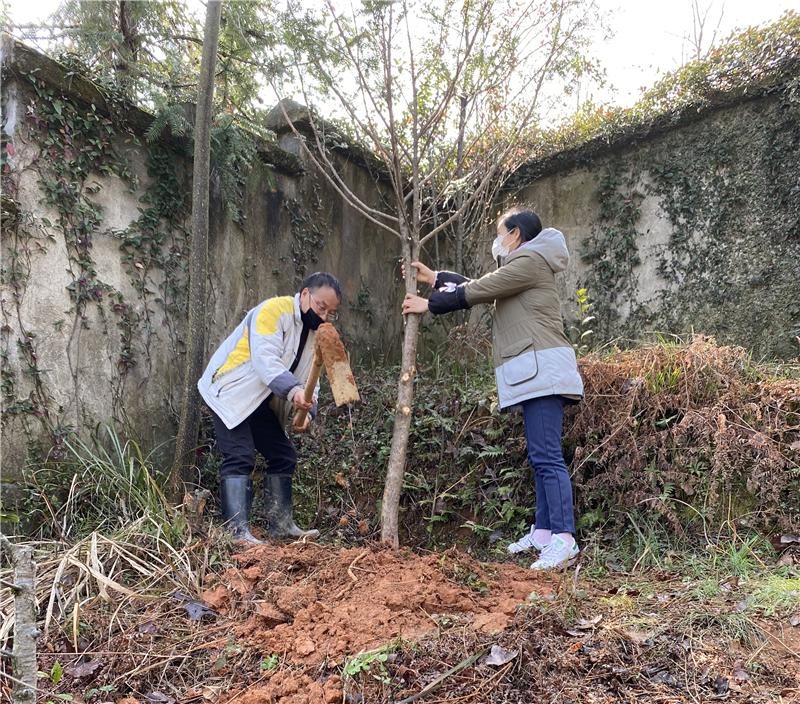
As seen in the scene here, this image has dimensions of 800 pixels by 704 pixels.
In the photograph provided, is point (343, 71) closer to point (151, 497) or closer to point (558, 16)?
point (558, 16)

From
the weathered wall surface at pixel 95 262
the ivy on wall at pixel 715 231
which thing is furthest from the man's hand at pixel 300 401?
the ivy on wall at pixel 715 231

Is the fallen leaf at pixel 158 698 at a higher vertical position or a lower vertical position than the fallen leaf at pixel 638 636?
lower

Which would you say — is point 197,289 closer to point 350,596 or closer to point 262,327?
point 262,327

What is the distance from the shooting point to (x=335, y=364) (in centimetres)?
330

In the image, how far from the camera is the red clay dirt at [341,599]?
2.25 meters

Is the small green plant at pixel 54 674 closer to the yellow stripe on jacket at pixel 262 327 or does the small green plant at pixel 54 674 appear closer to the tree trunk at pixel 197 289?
the tree trunk at pixel 197 289

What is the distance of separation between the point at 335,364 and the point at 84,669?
68.8 inches

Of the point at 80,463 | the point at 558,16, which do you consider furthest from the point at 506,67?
the point at 80,463

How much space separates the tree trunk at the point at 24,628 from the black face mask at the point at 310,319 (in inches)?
103

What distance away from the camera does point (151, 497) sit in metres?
3.60

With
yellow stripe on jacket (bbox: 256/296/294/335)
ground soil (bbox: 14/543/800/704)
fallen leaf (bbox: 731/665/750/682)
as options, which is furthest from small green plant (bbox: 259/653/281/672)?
yellow stripe on jacket (bbox: 256/296/294/335)

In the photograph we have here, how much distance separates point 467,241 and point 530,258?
343 centimetres

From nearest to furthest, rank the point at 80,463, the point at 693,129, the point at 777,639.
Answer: the point at 777,639
the point at 80,463
the point at 693,129

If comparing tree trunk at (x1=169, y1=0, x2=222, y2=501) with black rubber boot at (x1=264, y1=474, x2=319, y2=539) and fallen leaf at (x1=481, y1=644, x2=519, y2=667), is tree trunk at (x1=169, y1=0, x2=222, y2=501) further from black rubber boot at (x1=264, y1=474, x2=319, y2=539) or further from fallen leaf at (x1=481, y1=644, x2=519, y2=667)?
fallen leaf at (x1=481, y1=644, x2=519, y2=667)
